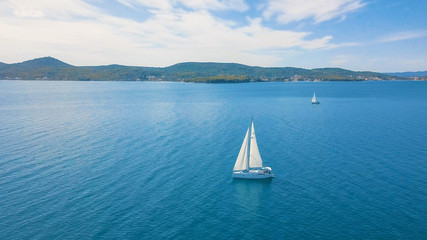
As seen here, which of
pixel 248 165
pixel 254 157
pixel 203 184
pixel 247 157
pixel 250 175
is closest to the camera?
pixel 203 184

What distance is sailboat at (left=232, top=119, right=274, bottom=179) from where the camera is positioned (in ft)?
178

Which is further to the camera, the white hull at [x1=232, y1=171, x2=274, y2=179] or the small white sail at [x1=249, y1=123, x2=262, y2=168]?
the small white sail at [x1=249, y1=123, x2=262, y2=168]

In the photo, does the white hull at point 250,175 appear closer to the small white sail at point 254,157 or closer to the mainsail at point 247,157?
the mainsail at point 247,157

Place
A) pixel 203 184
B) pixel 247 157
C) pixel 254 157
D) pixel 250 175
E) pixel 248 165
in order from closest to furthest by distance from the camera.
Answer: pixel 203 184 → pixel 250 175 → pixel 247 157 → pixel 248 165 → pixel 254 157

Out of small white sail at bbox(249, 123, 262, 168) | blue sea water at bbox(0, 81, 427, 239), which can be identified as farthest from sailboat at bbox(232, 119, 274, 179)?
blue sea water at bbox(0, 81, 427, 239)

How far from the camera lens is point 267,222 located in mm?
40031

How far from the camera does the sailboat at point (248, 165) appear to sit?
178ft

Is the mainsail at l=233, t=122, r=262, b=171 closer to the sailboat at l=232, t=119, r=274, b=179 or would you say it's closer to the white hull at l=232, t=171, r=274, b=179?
the sailboat at l=232, t=119, r=274, b=179

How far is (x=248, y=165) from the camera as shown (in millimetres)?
Answer: 56406

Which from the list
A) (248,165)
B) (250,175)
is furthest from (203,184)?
(248,165)

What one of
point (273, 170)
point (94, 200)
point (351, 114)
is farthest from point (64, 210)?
point (351, 114)

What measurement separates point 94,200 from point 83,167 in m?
15.0

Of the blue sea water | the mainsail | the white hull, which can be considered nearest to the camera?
the blue sea water

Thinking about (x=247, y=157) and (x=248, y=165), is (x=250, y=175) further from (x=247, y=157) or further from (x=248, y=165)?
(x=247, y=157)
